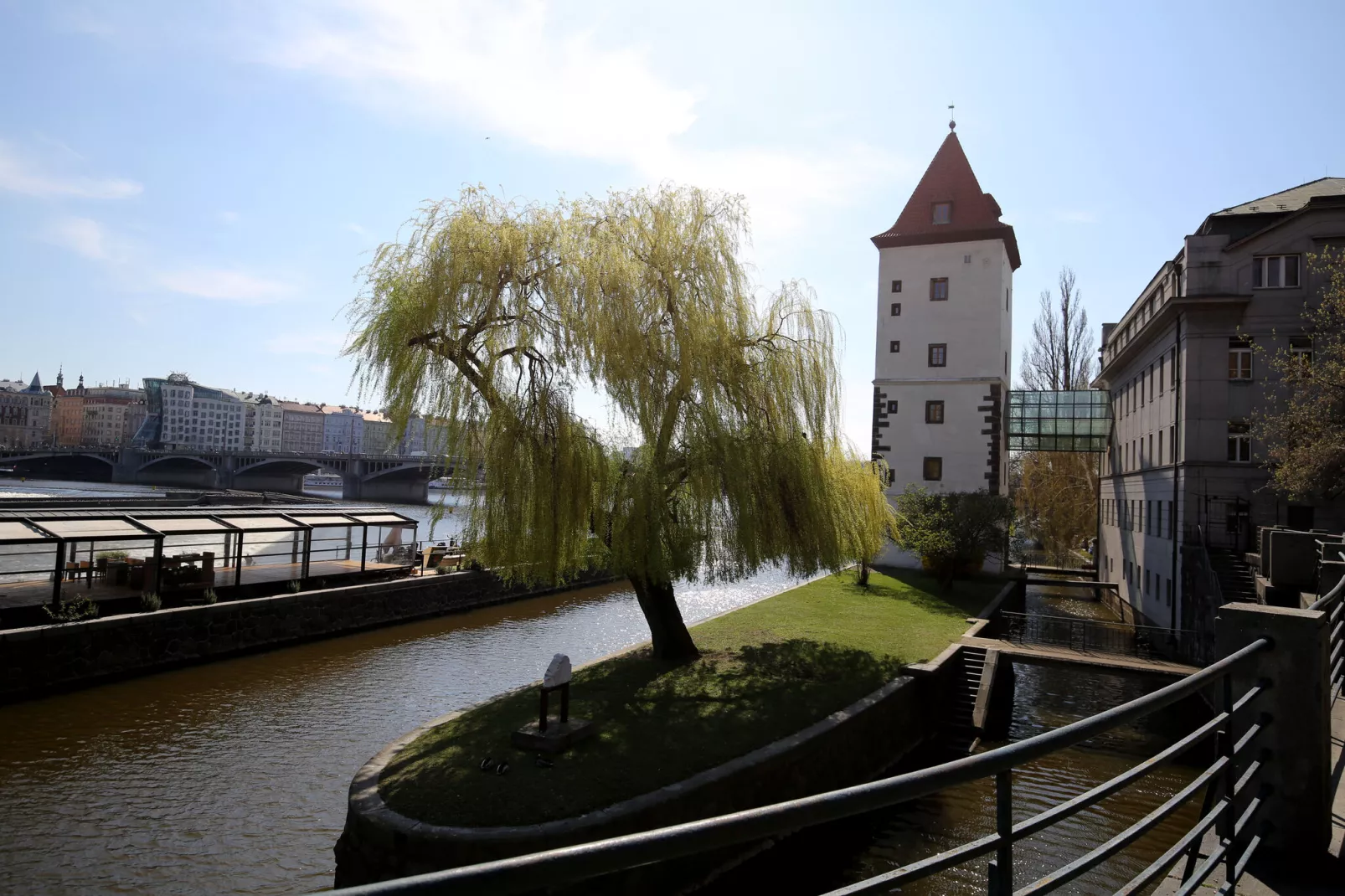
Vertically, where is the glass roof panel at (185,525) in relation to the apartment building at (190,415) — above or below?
below

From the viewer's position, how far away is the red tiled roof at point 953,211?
37500 millimetres

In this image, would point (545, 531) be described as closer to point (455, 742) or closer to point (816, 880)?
point (455, 742)

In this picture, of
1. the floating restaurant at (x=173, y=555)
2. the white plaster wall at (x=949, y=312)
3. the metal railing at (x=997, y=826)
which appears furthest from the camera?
the white plaster wall at (x=949, y=312)

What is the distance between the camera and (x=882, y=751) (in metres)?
14.9

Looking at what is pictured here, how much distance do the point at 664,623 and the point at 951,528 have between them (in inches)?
695

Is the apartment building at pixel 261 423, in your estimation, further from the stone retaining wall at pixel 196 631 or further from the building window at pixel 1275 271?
the building window at pixel 1275 271

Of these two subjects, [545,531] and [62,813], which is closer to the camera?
[62,813]

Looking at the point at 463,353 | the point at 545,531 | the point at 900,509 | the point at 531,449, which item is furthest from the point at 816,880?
the point at 900,509

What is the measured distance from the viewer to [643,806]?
377 inches

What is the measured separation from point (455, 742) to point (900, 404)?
100.0 feet

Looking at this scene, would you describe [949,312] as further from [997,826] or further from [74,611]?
[997,826]

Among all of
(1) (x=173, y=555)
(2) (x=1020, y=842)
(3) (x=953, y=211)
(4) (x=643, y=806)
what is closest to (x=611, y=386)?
(4) (x=643, y=806)

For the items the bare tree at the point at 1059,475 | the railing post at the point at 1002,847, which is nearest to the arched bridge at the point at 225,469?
the bare tree at the point at 1059,475

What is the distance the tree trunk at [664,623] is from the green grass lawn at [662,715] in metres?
0.33
